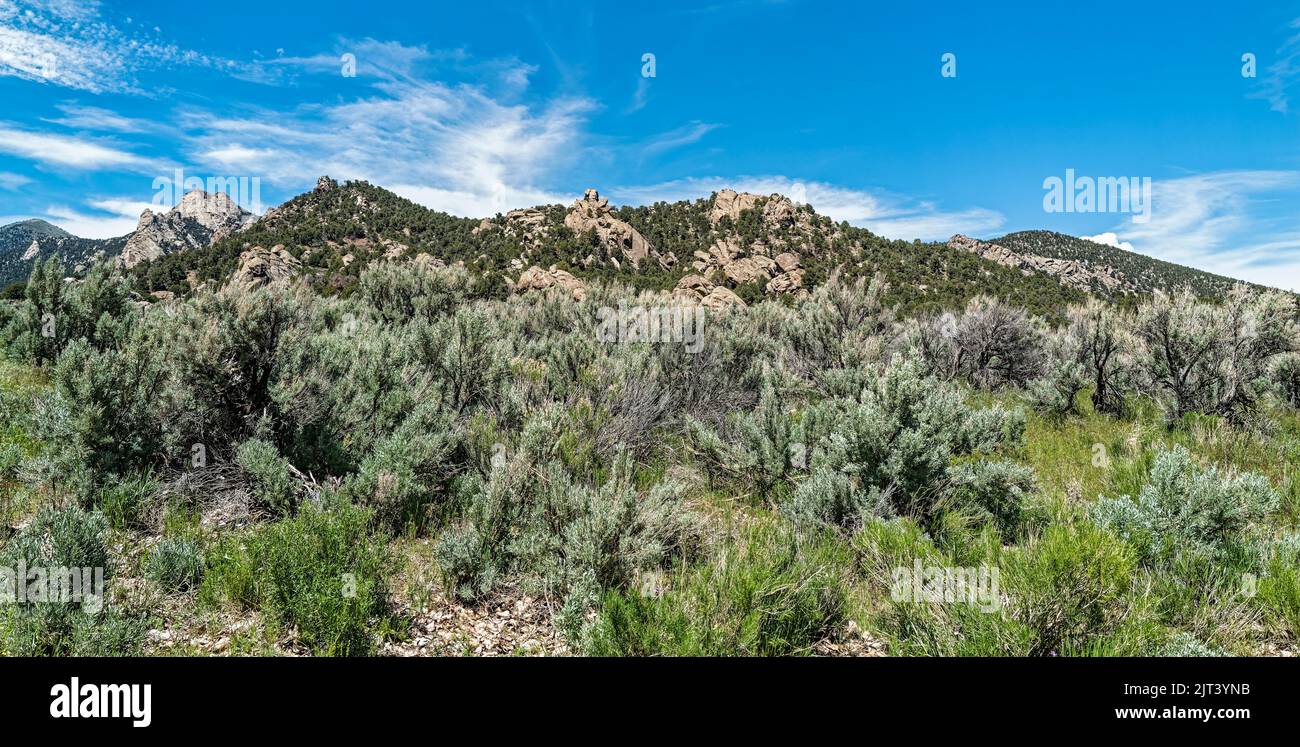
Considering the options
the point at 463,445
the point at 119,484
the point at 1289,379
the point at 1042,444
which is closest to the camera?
the point at 119,484

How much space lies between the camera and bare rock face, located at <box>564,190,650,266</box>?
53.5m

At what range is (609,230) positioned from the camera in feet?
178

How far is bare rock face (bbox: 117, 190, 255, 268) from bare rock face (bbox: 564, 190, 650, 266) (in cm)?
5353

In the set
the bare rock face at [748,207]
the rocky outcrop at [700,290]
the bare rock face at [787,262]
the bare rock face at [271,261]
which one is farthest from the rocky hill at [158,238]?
the bare rock face at [787,262]

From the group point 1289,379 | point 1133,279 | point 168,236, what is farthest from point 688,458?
point 168,236

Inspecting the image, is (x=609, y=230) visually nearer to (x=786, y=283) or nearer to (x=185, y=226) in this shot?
(x=786, y=283)

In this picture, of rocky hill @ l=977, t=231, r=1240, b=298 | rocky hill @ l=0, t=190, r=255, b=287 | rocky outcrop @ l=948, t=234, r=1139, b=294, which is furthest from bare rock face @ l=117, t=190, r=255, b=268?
rocky hill @ l=977, t=231, r=1240, b=298

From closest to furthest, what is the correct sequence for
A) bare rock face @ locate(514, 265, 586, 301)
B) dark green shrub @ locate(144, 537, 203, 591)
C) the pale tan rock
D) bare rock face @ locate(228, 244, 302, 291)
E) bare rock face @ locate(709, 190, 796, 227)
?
dark green shrub @ locate(144, 537, 203, 591), bare rock face @ locate(514, 265, 586, 301), bare rock face @ locate(228, 244, 302, 291), the pale tan rock, bare rock face @ locate(709, 190, 796, 227)

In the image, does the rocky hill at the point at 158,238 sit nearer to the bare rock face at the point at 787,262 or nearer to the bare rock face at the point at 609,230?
the bare rock face at the point at 609,230

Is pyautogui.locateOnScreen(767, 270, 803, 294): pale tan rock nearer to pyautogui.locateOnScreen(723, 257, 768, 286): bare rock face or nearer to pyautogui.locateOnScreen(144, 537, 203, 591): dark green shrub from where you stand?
pyautogui.locateOnScreen(723, 257, 768, 286): bare rock face

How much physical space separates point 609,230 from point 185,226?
9967cm
